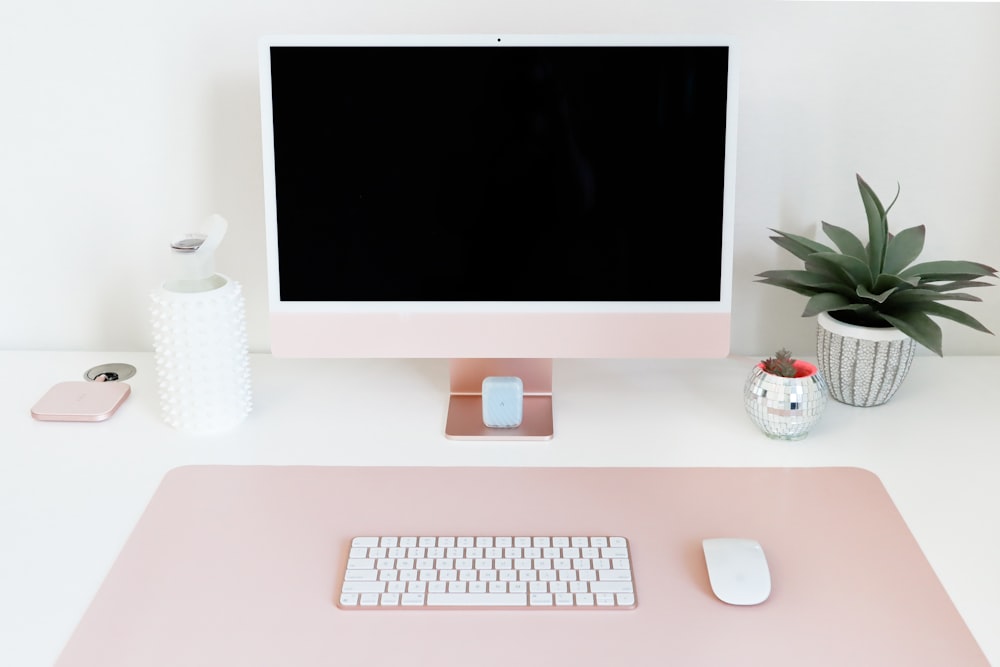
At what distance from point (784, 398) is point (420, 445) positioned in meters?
0.46

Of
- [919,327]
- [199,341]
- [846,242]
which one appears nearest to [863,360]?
[919,327]

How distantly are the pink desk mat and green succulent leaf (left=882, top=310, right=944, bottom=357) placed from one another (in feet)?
0.63

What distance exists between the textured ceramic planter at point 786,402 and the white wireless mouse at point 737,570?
25 cm

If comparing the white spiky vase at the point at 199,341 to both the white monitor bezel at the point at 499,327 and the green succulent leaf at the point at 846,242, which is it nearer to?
the white monitor bezel at the point at 499,327

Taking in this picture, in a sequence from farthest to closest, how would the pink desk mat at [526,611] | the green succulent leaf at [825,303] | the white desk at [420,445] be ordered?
the green succulent leaf at [825,303]
the white desk at [420,445]
the pink desk mat at [526,611]

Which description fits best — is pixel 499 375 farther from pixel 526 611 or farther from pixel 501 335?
pixel 526 611

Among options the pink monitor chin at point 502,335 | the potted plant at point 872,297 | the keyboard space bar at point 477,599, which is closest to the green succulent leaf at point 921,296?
the potted plant at point 872,297

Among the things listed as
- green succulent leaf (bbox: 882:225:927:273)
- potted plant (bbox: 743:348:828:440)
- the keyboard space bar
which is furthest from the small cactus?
the keyboard space bar

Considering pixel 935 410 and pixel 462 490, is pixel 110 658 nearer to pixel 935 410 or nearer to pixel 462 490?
pixel 462 490

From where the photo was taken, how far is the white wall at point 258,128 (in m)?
1.34

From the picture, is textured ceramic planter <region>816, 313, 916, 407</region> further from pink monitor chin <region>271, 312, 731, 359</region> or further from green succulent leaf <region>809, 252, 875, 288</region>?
pink monitor chin <region>271, 312, 731, 359</region>

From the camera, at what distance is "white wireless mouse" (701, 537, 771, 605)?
90 cm

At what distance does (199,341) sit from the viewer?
→ 1188mm

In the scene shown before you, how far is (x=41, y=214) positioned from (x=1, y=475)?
0.48m
